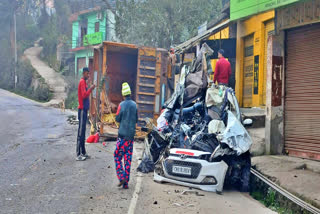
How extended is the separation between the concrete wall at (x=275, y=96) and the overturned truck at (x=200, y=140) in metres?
1.68

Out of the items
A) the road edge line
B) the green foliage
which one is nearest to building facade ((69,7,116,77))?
the green foliage

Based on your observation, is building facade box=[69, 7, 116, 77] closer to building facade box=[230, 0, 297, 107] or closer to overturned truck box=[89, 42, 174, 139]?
building facade box=[230, 0, 297, 107]

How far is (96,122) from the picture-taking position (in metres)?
12.6

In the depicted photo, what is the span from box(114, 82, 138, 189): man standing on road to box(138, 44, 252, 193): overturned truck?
852mm

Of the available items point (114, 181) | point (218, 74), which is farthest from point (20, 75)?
point (114, 181)

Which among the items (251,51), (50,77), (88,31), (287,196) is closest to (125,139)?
(287,196)

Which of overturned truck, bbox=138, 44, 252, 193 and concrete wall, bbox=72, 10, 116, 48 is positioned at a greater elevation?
concrete wall, bbox=72, 10, 116, 48

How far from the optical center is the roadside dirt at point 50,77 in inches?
1309

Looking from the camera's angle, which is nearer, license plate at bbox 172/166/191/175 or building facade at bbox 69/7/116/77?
license plate at bbox 172/166/191/175

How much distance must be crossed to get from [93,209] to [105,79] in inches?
284

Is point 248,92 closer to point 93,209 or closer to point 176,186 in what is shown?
point 176,186

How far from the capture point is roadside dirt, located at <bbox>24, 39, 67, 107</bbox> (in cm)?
3324

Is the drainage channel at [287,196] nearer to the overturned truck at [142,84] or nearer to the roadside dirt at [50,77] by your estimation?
the overturned truck at [142,84]

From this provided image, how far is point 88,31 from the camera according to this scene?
43.4 m
